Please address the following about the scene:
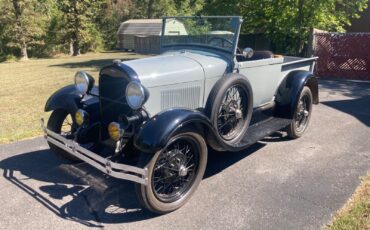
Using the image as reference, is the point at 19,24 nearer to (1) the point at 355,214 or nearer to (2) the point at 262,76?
(2) the point at 262,76

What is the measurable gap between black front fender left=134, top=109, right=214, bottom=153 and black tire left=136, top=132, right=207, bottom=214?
12 cm

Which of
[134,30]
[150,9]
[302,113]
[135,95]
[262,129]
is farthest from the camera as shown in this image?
[150,9]

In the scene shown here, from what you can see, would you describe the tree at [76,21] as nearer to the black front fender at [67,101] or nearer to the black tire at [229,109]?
the black front fender at [67,101]

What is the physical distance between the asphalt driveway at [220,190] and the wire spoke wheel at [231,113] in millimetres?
469

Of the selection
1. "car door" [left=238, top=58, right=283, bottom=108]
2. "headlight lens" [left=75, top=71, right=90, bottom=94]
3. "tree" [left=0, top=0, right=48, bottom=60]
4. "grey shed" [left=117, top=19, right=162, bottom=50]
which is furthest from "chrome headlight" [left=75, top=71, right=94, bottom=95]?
"grey shed" [left=117, top=19, right=162, bottom=50]

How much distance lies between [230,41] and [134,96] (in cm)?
170

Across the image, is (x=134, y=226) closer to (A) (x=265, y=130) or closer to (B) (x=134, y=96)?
(B) (x=134, y=96)

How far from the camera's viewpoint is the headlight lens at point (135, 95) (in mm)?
3387

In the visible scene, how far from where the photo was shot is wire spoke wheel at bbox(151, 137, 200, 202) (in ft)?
11.2

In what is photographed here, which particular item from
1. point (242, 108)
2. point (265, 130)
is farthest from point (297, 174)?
point (242, 108)

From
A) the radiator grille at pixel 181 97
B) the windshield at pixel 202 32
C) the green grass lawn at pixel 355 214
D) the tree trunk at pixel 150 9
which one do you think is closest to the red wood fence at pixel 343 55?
the windshield at pixel 202 32

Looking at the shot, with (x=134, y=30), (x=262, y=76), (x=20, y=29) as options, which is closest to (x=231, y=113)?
(x=262, y=76)

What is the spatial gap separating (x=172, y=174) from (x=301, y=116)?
302cm

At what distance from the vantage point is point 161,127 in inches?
126
